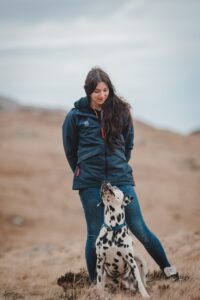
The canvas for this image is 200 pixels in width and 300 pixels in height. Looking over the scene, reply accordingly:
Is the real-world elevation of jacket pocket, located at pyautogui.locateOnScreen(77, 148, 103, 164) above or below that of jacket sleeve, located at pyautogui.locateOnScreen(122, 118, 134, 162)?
below

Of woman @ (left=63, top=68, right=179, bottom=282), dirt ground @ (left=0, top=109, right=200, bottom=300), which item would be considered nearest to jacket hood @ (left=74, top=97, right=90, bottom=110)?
woman @ (left=63, top=68, right=179, bottom=282)

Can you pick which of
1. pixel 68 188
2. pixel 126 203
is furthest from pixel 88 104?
pixel 68 188

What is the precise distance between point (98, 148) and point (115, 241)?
112 centimetres

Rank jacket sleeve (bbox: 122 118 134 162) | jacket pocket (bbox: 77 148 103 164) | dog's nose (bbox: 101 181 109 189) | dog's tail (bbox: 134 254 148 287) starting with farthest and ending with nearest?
jacket sleeve (bbox: 122 118 134 162), dog's tail (bbox: 134 254 148 287), jacket pocket (bbox: 77 148 103 164), dog's nose (bbox: 101 181 109 189)

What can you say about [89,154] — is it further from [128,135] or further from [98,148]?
[128,135]

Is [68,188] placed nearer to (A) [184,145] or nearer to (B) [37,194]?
(B) [37,194]

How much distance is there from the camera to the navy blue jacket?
5.60 meters

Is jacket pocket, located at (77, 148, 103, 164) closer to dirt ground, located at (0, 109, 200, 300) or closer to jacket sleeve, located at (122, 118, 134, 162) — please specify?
jacket sleeve, located at (122, 118, 134, 162)

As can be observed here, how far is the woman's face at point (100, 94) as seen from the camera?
5.65 meters

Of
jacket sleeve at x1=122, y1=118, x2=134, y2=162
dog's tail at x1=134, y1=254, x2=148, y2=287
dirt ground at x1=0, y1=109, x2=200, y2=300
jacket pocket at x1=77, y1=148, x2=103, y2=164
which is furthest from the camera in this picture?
dirt ground at x1=0, y1=109, x2=200, y2=300

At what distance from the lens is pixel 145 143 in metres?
46.2

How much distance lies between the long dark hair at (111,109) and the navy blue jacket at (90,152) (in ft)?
0.28

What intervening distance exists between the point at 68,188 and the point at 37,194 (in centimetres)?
297

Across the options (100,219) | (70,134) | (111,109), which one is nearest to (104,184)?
(100,219)
